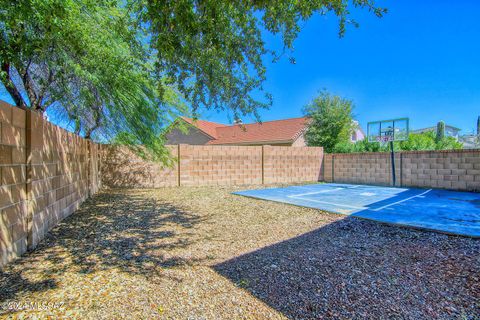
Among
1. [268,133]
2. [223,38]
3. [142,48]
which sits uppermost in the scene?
[142,48]

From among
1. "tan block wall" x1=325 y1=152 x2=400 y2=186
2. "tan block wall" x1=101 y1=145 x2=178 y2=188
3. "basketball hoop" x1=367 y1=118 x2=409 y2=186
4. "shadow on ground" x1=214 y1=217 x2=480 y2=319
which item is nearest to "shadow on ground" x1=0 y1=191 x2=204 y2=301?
"shadow on ground" x1=214 y1=217 x2=480 y2=319

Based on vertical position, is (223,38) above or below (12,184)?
above

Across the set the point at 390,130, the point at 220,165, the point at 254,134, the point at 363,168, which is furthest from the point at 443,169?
the point at 254,134

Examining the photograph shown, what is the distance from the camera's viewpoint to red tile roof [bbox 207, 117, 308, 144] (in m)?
19.2

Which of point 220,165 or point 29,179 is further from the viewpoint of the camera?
point 220,165

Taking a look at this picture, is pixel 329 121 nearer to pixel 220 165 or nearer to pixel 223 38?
pixel 220 165

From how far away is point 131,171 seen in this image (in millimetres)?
10328

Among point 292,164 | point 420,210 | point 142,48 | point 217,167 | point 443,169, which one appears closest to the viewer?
point 142,48

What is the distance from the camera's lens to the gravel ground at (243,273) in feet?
7.19

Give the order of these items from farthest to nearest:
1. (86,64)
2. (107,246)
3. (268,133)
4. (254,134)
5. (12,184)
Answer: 1. (254,134)
2. (268,133)
3. (86,64)
4. (107,246)
5. (12,184)

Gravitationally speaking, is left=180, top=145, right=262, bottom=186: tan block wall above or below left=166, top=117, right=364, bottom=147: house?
below

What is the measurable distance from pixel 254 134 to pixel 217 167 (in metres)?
10.6

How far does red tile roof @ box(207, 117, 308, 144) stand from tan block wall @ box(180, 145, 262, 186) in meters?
6.60

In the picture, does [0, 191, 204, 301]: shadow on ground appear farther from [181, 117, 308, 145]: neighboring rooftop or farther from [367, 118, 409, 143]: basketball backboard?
[181, 117, 308, 145]: neighboring rooftop
